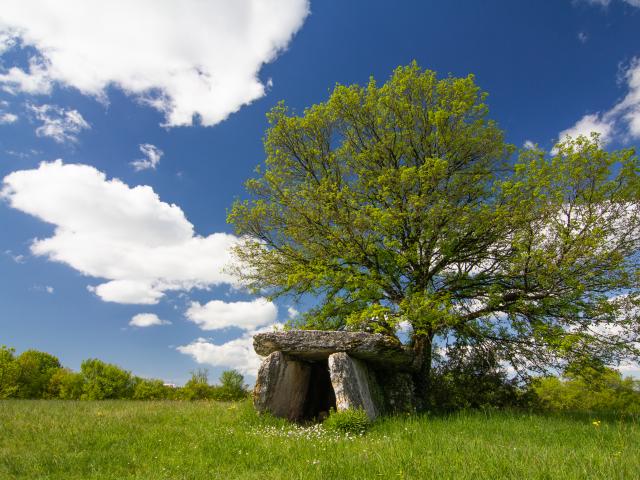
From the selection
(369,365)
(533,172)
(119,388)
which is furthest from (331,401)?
(119,388)

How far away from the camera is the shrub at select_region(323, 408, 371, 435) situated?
373 inches

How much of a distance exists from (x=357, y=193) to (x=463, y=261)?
4.60 m

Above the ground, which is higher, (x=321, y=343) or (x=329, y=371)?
(x=321, y=343)

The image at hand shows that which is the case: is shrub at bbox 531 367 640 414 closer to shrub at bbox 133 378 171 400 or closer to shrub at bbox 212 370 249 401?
shrub at bbox 212 370 249 401

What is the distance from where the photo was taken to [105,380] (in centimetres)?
2508

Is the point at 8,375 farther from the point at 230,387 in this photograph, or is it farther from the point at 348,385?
the point at 348,385

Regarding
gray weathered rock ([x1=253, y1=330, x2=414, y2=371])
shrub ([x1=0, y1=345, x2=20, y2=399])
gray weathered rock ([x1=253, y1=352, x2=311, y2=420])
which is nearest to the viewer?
gray weathered rock ([x1=253, y1=352, x2=311, y2=420])

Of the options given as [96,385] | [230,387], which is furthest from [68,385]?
[230,387]

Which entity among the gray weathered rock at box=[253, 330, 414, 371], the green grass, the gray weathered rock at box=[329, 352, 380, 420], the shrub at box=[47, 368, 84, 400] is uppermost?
the shrub at box=[47, 368, 84, 400]

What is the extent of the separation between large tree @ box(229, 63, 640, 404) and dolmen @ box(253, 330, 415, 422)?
1.13 m

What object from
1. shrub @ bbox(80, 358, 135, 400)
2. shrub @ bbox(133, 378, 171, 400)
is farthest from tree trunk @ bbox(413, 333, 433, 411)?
shrub @ bbox(80, 358, 135, 400)

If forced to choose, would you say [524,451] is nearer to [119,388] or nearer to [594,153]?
[594,153]

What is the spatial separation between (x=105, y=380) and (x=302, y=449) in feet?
72.5

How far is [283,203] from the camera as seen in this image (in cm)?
1600
